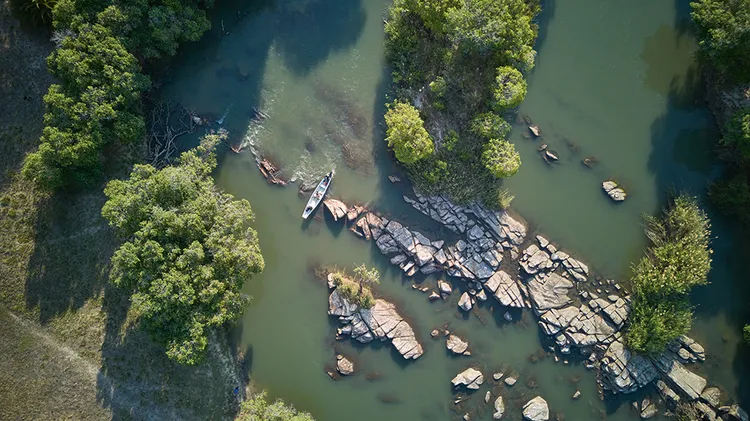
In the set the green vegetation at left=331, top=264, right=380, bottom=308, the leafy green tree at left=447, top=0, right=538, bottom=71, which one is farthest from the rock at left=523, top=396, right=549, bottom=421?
the leafy green tree at left=447, top=0, right=538, bottom=71

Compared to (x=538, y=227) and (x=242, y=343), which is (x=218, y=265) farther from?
(x=538, y=227)

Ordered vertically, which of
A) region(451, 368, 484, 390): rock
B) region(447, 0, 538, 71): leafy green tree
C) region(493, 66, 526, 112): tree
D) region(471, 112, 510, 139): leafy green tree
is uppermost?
region(447, 0, 538, 71): leafy green tree

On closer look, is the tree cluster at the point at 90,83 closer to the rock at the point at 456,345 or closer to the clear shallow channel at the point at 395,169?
the clear shallow channel at the point at 395,169

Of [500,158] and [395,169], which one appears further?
[395,169]

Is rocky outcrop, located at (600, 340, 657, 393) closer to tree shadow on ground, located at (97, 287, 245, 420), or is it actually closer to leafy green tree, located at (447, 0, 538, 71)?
leafy green tree, located at (447, 0, 538, 71)

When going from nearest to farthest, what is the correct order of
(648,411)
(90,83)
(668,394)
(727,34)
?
(90,83), (727,34), (668,394), (648,411)

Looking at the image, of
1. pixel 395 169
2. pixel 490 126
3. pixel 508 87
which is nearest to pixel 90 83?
pixel 395 169

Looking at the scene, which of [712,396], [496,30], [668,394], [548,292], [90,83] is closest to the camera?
[90,83]

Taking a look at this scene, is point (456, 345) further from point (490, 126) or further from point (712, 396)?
point (712, 396)
